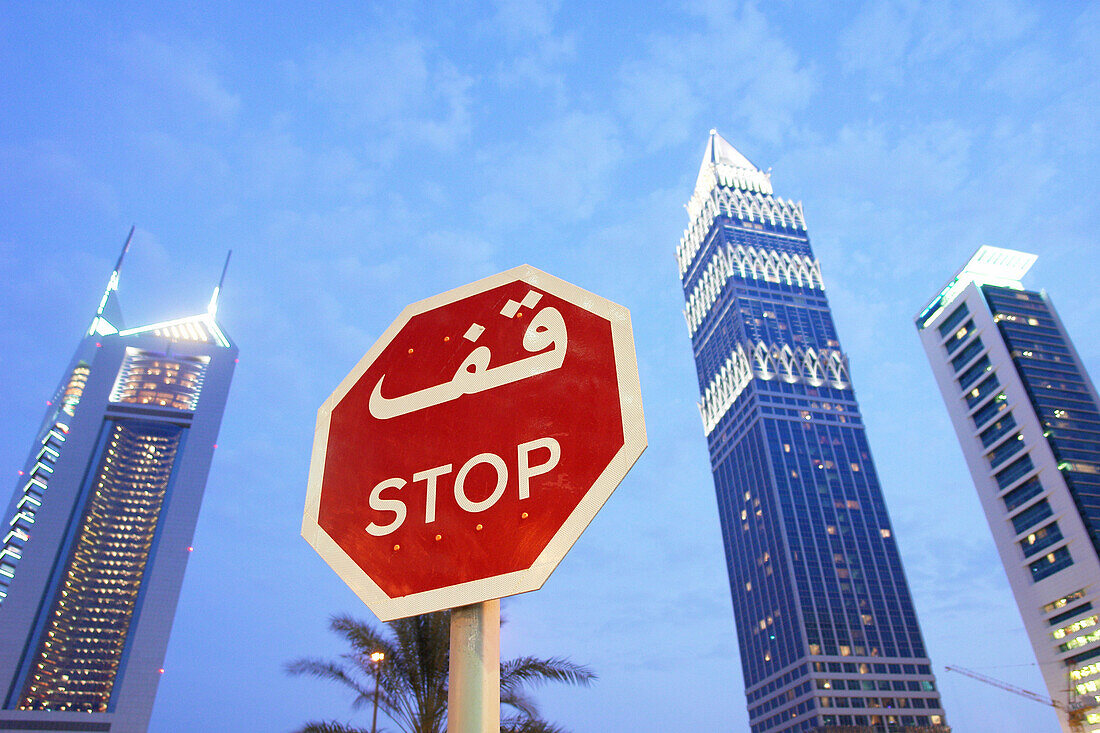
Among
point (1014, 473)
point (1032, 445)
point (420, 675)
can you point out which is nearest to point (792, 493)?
point (1014, 473)

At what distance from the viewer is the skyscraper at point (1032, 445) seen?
75938 millimetres

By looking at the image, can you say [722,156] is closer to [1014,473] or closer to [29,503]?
[1014,473]

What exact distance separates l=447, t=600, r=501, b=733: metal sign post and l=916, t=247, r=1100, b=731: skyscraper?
304 ft

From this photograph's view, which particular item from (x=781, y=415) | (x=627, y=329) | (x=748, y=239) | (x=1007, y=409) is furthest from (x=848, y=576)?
(x=627, y=329)

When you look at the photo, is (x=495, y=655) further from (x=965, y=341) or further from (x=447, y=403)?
(x=965, y=341)

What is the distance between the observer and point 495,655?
2049 mm

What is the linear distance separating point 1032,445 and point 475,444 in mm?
97171

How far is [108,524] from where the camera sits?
130 metres

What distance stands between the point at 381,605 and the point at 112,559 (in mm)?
150467

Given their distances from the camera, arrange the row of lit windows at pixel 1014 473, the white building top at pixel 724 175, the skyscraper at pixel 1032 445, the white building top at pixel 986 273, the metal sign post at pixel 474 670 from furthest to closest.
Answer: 1. the white building top at pixel 724 175
2. the white building top at pixel 986 273
3. the row of lit windows at pixel 1014 473
4. the skyscraper at pixel 1032 445
5. the metal sign post at pixel 474 670

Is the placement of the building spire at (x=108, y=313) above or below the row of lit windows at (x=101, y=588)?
above

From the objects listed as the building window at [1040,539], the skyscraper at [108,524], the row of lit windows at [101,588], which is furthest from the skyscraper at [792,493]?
the row of lit windows at [101,588]

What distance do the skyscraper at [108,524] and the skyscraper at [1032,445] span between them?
398 ft

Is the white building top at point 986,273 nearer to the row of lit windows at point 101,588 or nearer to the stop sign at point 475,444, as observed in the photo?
the stop sign at point 475,444
